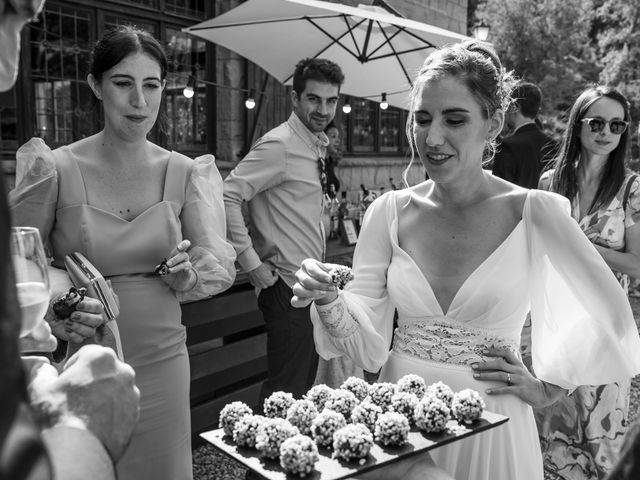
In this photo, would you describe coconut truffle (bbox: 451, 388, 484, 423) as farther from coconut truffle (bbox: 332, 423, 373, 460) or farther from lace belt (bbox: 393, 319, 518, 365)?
lace belt (bbox: 393, 319, 518, 365)

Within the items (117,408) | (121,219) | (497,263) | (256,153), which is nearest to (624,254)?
(497,263)

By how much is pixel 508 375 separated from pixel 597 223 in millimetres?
1928

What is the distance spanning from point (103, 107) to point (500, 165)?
368 cm

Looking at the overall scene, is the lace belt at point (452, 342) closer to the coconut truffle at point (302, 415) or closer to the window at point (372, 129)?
the coconut truffle at point (302, 415)

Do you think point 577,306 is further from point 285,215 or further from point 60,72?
point 60,72

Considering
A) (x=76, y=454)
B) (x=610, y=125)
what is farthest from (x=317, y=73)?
(x=76, y=454)

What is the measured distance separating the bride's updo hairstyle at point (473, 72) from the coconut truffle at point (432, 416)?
986mm

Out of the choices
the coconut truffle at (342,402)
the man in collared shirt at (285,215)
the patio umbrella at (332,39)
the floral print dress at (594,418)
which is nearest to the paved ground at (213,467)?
the man in collared shirt at (285,215)

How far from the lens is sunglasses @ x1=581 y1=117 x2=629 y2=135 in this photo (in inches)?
146

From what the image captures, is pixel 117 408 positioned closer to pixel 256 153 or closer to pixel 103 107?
pixel 103 107

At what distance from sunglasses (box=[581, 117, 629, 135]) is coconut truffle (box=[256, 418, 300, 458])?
3053mm

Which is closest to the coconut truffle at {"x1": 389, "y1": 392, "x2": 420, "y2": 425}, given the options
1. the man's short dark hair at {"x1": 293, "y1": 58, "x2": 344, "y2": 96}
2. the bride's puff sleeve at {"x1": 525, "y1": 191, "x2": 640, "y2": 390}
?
the bride's puff sleeve at {"x1": 525, "y1": 191, "x2": 640, "y2": 390}

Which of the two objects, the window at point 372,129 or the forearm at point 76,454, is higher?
the window at point 372,129

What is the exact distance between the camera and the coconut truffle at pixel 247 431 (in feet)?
4.45
